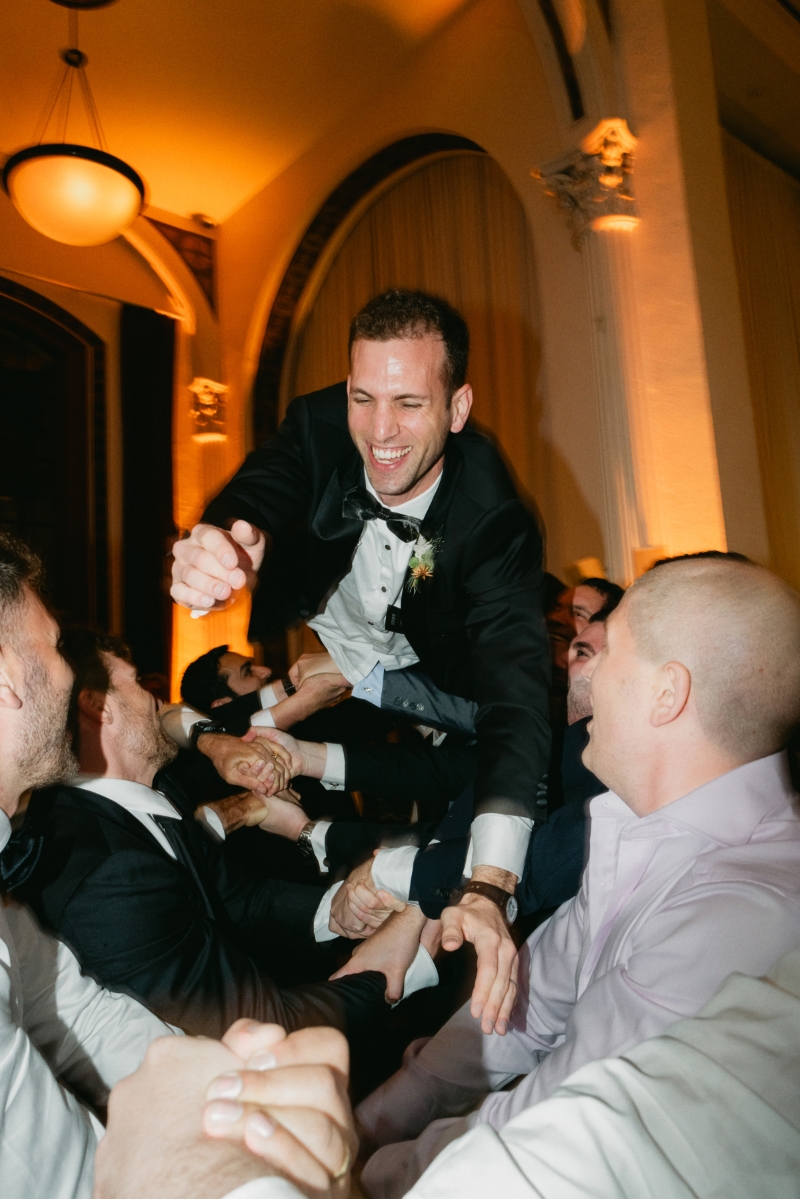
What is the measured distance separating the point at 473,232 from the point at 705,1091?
20.2 feet

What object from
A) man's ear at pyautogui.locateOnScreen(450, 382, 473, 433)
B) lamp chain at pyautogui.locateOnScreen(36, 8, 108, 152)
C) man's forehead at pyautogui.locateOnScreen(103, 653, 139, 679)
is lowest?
man's forehead at pyautogui.locateOnScreen(103, 653, 139, 679)

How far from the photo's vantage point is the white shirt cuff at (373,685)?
261cm

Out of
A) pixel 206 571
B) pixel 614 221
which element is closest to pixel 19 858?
pixel 206 571

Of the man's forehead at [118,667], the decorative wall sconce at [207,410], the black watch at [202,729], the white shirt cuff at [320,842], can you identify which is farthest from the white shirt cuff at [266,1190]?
the decorative wall sconce at [207,410]

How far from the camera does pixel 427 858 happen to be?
5.84ft

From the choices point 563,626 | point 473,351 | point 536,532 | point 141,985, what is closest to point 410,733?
point 563,626

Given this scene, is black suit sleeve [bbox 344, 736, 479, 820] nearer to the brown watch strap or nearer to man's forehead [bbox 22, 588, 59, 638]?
the brown watch strap

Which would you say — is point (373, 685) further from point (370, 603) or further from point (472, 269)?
point (472, 269)

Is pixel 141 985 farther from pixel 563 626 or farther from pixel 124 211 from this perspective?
pixel 124 211

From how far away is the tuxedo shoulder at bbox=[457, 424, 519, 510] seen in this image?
2049 mm

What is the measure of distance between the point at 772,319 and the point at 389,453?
541 cm

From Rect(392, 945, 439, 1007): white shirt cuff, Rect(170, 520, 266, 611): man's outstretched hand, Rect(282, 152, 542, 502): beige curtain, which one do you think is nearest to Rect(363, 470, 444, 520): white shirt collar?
Rect(170, 520, 266, 611): man's outstretched hand

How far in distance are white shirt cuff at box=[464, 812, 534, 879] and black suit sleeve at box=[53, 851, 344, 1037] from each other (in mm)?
370

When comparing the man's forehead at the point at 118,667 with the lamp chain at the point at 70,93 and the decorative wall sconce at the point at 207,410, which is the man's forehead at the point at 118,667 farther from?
the decorative wall sconce at the point at 207,410
